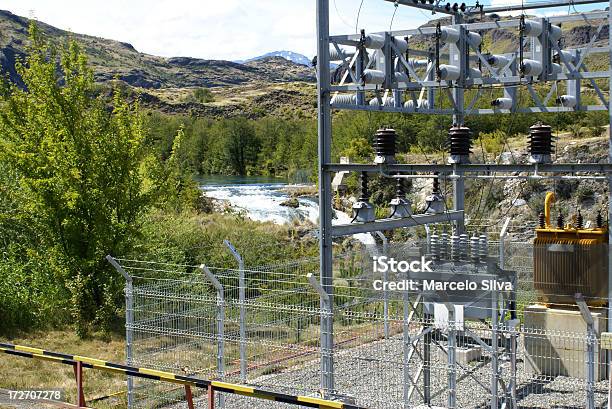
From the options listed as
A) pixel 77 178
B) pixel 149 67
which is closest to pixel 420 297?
pixel 77 178

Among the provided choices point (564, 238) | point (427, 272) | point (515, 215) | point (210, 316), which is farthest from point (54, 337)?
point (515, 215)

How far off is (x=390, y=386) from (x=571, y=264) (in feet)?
9.07

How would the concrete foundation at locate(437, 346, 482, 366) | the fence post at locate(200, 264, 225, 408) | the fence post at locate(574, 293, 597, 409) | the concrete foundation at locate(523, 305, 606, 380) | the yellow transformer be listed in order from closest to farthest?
the fence post at locate(574, 293, 597, 409), the fence post at locate(200, 264, 225, 408), the concrete foundation at locate(523, 305, 606, 380), the yellow transformer, the concrete foundation at locate(437, 346, 482, 366)

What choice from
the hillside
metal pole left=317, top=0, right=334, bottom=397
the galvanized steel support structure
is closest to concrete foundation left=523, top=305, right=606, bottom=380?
the galvanized steel support structure

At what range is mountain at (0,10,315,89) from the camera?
144m

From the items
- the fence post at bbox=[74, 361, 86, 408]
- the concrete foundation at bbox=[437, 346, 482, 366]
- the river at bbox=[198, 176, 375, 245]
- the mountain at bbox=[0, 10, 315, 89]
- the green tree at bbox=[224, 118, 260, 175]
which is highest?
Answer: the mountain at bbox=[0, 10, 315, 89]

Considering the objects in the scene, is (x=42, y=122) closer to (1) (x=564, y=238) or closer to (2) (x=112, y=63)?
(1) (x=564, y=238)

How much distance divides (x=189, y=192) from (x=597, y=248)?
24.9 meters

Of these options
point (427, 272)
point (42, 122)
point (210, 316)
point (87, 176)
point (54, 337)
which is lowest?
point (54, 337)

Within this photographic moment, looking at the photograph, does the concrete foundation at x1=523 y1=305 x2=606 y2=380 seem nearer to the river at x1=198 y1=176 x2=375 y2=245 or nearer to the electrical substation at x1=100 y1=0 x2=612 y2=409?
the electrical substation at x1=100 y1=0 x2=612 y2=409

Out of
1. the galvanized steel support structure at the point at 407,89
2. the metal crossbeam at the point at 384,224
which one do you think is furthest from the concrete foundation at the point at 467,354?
the metal crossbeam at the point at 384,224

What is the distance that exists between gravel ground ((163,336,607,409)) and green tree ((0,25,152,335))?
557 centimetres

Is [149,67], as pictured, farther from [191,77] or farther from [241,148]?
[241,148]

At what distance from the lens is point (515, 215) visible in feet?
78.6
